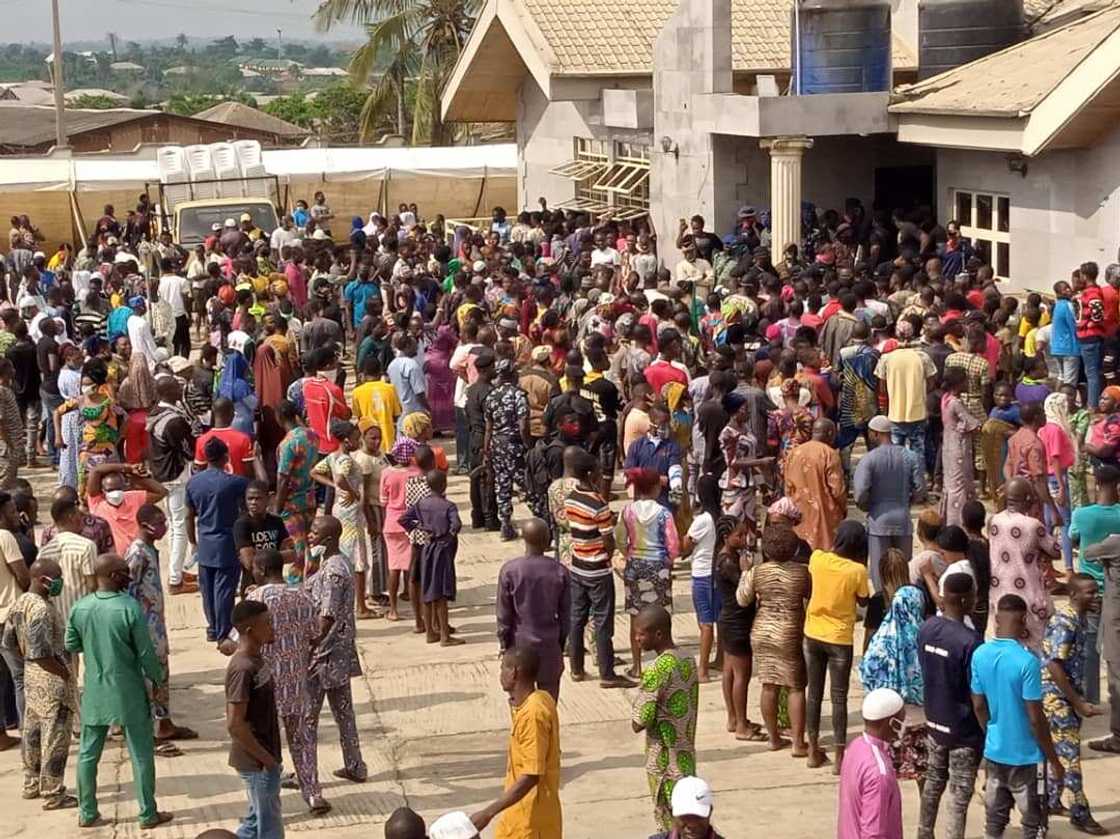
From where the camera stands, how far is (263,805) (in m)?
8.51

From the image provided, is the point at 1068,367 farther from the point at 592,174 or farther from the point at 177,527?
the point at 592,174

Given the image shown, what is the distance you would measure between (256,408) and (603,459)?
115 inches

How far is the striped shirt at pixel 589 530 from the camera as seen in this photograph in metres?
11.0

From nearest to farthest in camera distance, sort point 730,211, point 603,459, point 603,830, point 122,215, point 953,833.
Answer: point 953,833
point 603,830
point 603,459
point 730,211
point 122,215

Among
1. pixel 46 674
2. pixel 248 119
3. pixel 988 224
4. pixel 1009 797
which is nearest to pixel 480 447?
pixel 46 674

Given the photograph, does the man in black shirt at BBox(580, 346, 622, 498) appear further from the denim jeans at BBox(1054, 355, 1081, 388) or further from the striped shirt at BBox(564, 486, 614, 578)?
the denim jeans at BBox(1054, 355, 1081, 388)

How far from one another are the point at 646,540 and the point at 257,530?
2.42m

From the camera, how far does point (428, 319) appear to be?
19.0 meters

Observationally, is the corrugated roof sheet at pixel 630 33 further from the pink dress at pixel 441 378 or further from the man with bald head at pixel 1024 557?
the man with bald head at pixel 1024 557

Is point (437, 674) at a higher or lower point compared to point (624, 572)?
lower

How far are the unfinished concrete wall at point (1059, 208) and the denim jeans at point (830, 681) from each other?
10.4m

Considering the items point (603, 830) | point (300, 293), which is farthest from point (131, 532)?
point (300, 293)

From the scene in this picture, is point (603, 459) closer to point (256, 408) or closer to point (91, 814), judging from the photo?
point (256, 408)

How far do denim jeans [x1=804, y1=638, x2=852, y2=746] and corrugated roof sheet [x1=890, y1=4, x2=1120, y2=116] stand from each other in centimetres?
1097
